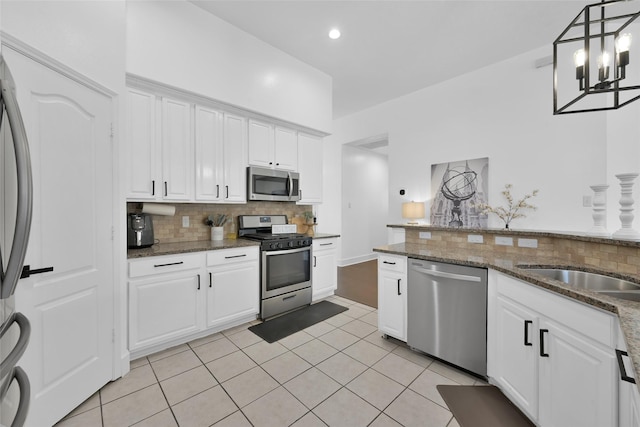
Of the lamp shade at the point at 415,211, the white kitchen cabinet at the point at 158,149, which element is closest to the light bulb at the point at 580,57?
the lamp shade at the point at 415,211

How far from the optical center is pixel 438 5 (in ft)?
8.69

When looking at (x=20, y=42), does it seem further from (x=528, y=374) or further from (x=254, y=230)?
(x=528, y=374)

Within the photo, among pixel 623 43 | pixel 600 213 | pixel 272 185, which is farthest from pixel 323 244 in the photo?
pixel 623 43

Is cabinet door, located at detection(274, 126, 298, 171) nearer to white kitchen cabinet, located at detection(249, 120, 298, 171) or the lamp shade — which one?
white kitchen cabinet, located at detection(249, 120, 298, 171)

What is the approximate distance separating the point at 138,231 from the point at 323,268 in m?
2.17

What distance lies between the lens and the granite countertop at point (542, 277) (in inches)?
34.1

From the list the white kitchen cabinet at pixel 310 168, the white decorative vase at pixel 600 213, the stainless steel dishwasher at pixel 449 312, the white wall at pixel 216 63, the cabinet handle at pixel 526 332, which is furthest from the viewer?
the white kitchen cabinet at pixel 310 168

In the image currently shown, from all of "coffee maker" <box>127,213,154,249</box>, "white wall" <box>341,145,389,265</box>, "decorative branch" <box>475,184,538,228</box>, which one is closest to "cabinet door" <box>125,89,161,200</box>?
"coffee maker" <box>127,213,154,249</box>

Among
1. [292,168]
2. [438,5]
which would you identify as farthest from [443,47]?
[292,168]

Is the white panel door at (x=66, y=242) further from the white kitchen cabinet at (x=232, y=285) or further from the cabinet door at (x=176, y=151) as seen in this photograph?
the white kitchen cabinet at (x=232, y=285)

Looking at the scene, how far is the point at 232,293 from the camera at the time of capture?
2.72m

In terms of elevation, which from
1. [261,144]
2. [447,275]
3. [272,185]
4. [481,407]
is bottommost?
[481,407]

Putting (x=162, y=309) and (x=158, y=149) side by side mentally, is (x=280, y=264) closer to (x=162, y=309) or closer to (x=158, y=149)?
(x=162, y=309)

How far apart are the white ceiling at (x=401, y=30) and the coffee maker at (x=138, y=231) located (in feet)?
7.05
